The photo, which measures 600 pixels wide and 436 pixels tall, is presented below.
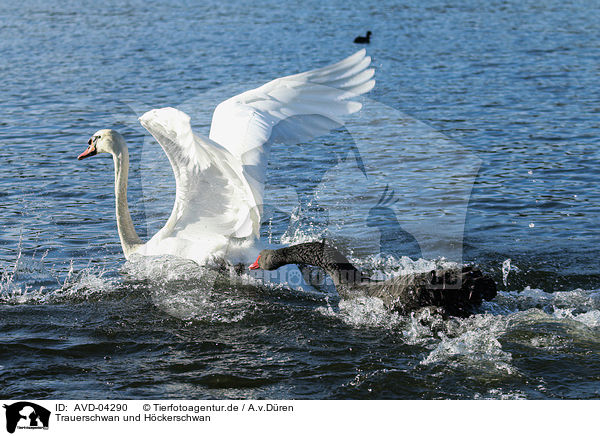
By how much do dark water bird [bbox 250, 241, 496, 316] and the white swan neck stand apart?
1569 mm

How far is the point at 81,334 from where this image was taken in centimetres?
688

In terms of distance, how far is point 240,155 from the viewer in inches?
277

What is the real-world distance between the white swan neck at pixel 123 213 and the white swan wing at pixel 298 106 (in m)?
1.38

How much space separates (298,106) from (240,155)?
3.45 feet

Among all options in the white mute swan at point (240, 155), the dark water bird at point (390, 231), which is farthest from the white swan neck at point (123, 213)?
the dark water bird at point (390, 231)

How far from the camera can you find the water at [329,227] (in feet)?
20.2

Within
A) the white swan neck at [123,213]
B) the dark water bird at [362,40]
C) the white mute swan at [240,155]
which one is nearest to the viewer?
the white mute swan at [240,155]

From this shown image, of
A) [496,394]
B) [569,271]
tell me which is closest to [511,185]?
[569,271]

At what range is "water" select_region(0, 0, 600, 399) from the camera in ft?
20.2

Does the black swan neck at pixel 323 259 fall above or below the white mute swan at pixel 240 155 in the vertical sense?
below

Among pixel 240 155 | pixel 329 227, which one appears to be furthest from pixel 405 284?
pixel 329 227
